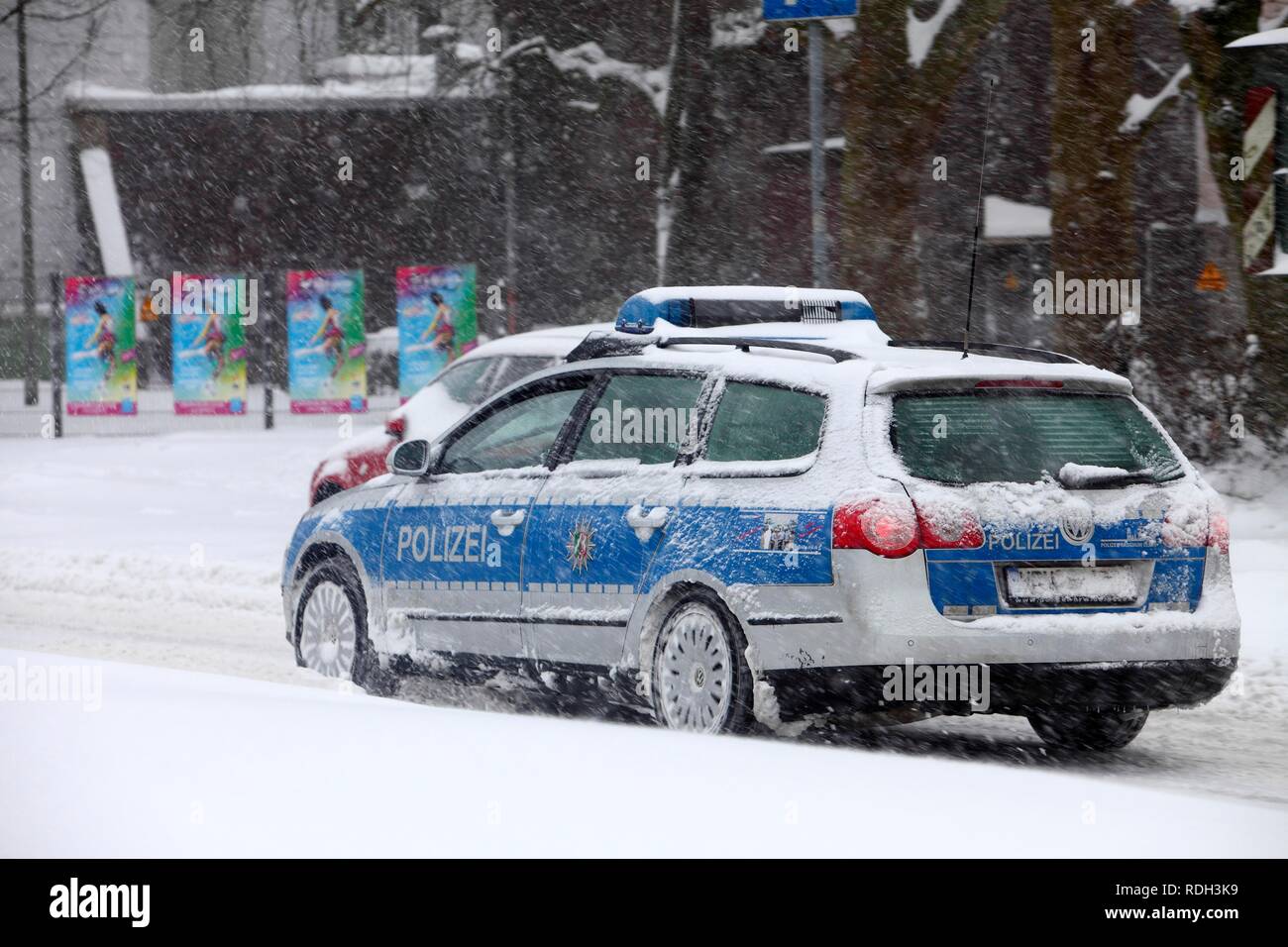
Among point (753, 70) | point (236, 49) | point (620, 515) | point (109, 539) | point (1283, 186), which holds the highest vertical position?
point (236, 49)

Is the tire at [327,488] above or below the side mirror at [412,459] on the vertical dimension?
below

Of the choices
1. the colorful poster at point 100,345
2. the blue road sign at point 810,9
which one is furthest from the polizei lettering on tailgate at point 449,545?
the colorful poster at point 100,345

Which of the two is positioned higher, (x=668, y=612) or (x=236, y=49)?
(x=236, y=49)

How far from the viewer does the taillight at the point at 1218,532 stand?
7375mm

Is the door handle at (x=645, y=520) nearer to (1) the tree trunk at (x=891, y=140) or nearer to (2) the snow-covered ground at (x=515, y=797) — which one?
(2) the snow-covered ground at (x=515, y=797)

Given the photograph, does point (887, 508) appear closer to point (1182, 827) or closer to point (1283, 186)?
point (1182, 827)

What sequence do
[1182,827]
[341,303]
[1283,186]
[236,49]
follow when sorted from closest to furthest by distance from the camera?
[1182,827]
[1283,186]
[341,303]
[236,49]

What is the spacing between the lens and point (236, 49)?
2135 inches

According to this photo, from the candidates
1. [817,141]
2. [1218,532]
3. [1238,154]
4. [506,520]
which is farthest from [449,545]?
[1238,154]

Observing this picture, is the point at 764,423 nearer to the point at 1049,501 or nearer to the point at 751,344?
the point at 751,344

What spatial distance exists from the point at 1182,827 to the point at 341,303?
20.4 meters


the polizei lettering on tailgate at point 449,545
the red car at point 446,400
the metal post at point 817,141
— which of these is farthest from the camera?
the red car at point 446,400

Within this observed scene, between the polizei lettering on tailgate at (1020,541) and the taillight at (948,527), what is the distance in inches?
2.2

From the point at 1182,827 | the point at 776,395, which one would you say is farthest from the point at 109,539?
the point at 1182,827
